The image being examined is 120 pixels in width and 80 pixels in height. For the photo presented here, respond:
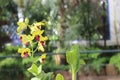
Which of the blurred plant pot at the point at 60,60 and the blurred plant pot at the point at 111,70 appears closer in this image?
the blurred plant pot at the point at 111,70

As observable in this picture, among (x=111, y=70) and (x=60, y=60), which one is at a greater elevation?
(x=60, y=60)

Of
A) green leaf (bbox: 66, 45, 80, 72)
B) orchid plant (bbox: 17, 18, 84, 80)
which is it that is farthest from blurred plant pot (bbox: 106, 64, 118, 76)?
green leaf (bbox: 66, 45, 80, 72)

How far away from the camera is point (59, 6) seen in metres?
7.89

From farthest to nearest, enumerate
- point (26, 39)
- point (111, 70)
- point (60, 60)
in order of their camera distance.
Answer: point (60, 60), point (111, 70), point (26, 39)

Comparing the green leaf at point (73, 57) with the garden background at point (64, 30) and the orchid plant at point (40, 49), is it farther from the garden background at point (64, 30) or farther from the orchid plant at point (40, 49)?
the garden background at point (64, 30)

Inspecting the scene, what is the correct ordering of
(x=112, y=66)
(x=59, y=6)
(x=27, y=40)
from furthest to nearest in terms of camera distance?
(x=59, y=6)
(x=112, y=66)
(x=27, y=40)

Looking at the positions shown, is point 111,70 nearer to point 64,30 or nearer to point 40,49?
point 64,30

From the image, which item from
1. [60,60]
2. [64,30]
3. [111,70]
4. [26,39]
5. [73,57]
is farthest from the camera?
[64,30]

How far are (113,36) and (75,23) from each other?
86cm

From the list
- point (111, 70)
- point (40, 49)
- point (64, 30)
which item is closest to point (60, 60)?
point (64, 30)

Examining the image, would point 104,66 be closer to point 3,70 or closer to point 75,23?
point 75,23

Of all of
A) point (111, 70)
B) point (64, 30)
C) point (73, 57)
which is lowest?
point (111, 70)

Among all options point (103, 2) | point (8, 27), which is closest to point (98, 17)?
point (103, 2)

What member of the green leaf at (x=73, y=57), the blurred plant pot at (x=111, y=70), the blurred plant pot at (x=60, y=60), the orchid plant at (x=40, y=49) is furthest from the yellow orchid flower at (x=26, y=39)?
the blurred plant pot at (x=60, y=60)
